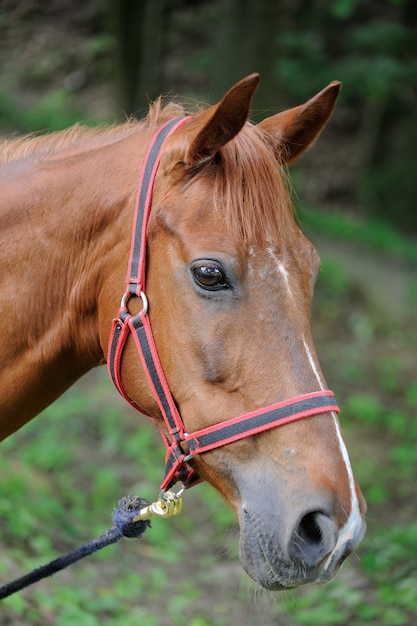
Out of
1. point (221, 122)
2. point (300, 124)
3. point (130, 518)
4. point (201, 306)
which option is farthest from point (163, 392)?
point (300, 124)

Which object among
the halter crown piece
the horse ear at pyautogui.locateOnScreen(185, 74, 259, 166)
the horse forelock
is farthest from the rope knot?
the horse ear at pyautogui.locateOnScreen(185, 74, 259, 166)

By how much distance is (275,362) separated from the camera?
2.05m

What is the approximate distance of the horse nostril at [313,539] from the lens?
6.12ft

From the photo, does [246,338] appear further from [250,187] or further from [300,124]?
[300,124]

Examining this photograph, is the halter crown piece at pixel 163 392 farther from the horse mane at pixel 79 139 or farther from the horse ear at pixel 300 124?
the horse ear at pixel 300 124

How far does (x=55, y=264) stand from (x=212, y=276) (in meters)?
0.67

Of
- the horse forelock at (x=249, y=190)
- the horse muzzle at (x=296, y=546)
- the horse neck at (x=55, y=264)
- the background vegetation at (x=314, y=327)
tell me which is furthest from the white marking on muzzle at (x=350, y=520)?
the horse neck at (x=55, y=264)

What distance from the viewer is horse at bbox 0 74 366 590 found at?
197 centimetres

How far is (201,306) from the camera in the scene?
2.12 metres

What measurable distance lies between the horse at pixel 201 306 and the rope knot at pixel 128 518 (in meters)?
0.24

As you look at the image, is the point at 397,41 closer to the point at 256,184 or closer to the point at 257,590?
the point at 256,184

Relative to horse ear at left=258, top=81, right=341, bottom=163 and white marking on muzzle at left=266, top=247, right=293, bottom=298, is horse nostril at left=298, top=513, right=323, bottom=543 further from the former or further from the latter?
horse ear at left=258, top=81, right=341, bottom=163

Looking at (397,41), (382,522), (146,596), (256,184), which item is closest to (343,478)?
(256,184)

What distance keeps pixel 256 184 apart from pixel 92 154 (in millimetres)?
693
